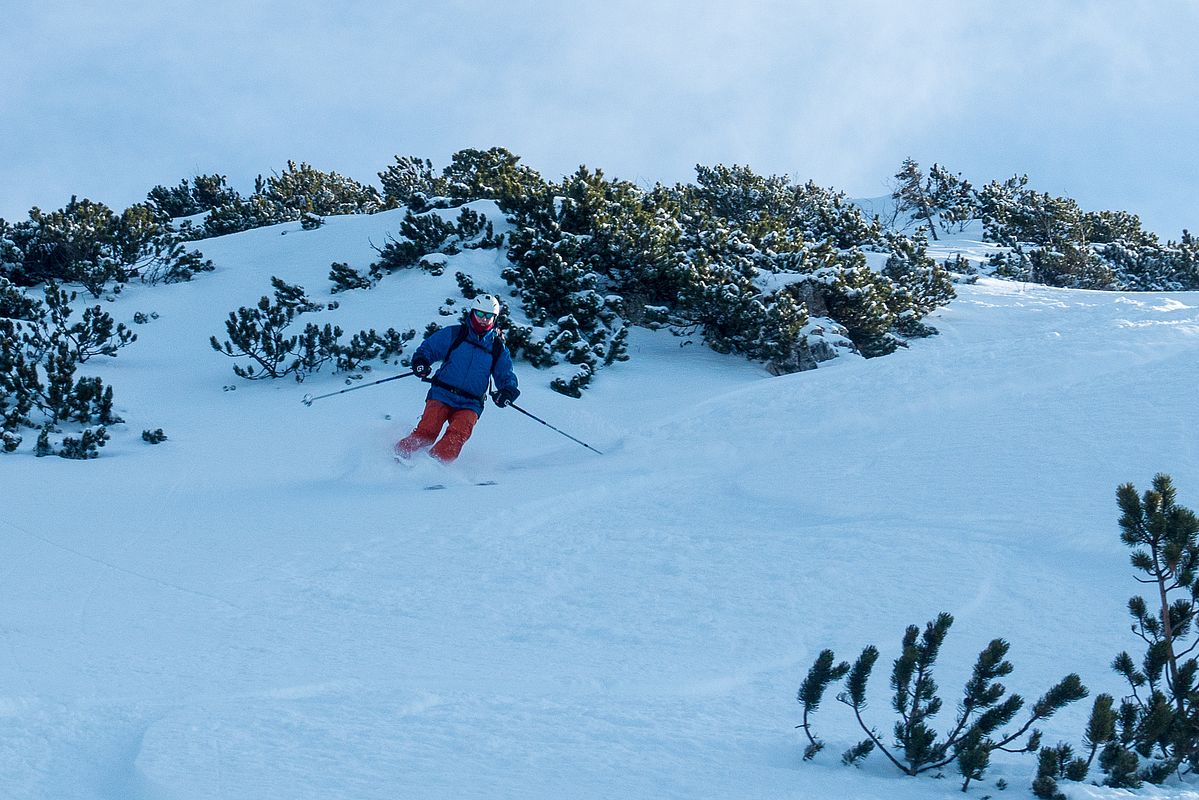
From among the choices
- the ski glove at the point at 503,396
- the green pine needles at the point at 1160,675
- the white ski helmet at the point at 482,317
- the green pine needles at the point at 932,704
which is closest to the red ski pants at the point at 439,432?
the ski glove at the point at 503,396

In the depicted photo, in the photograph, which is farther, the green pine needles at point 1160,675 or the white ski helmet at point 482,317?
the white ski helmet at point 482,317

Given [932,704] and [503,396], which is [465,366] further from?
[932,704]

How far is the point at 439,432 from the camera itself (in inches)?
332

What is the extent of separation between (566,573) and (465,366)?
3585mm

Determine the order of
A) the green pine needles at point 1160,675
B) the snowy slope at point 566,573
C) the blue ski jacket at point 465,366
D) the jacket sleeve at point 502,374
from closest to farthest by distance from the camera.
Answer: the green pine needles at point 1160,675, the snowy slope at point 566,573, the blue ski jacket at point 465,366, the jacket sleeve at point 502,374

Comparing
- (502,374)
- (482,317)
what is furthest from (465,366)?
(482,317)

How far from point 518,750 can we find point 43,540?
4.31 meters

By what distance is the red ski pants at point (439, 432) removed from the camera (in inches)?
318

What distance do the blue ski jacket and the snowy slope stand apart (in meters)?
0.62

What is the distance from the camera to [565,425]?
9.57 meters

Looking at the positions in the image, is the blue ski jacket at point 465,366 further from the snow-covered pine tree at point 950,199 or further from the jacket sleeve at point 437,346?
the snow-covered pine tree at point 950,199

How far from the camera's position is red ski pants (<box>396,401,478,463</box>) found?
808 cm

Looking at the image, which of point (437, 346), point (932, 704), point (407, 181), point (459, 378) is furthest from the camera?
point (407, 181)

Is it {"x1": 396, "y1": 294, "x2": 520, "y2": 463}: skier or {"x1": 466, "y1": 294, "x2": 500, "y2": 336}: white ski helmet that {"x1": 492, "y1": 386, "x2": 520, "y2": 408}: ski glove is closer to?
{"x1": 396, "y1": 294, "x2": 520, "y2": 463}: skier
